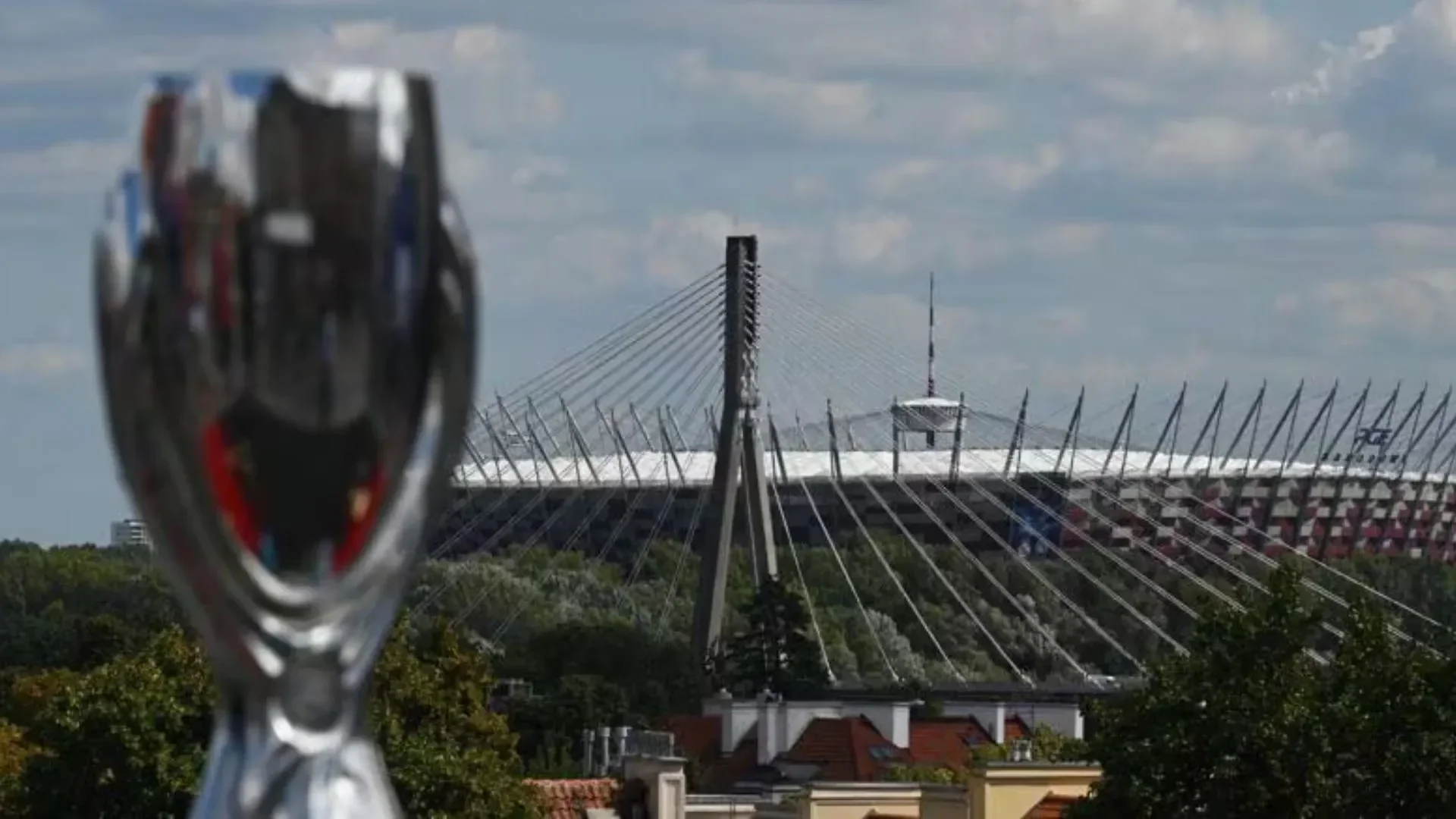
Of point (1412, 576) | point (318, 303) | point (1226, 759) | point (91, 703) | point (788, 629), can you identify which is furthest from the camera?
point (1412, 576)

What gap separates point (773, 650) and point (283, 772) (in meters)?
118

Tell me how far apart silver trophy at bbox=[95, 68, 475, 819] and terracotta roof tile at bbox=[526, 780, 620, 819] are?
45552 mm

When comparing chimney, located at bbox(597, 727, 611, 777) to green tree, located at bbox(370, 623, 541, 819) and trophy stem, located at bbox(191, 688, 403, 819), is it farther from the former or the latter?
trophy stem, located at bbox(191, 688, 403, 819)

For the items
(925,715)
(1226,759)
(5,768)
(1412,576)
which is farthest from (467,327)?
(1412,576)

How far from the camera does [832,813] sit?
185 ft

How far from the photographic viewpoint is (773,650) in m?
132

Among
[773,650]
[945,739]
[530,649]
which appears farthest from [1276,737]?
[530,649]

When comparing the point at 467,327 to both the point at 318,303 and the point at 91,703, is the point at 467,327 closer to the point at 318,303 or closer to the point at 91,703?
the point at 318,303

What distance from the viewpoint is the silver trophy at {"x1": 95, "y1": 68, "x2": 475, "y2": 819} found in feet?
46.8

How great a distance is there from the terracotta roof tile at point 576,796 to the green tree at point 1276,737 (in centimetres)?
1262

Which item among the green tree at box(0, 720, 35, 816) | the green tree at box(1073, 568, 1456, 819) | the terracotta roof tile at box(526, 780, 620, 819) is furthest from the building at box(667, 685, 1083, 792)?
the green tree at box(1073, 568, 1456, 819)

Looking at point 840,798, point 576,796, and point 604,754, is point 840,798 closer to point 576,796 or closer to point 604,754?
point 576,796

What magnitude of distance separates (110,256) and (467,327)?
1.14 meters

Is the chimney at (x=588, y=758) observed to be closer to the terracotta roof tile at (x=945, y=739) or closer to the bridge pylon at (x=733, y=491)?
the terracotta roof tile at (x=945, y=739)
